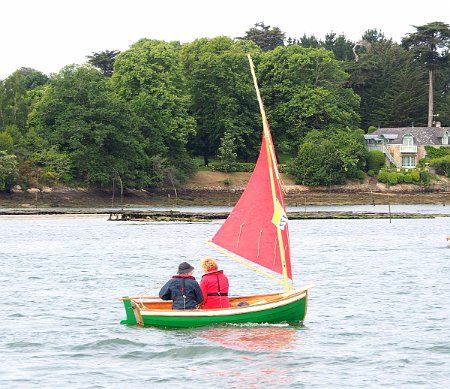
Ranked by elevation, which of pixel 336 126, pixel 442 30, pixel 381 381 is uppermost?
pixel 442 30

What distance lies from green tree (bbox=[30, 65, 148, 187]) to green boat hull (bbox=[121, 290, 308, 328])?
84124 mm

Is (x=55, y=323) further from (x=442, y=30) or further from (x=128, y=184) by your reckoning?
(x=442, y=30)

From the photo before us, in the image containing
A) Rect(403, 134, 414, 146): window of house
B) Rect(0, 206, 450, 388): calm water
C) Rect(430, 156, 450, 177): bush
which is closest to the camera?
Rect(0, 206, 450, 388): calm water

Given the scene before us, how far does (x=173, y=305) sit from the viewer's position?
1144 inches

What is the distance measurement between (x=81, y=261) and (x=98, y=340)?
1096 inches

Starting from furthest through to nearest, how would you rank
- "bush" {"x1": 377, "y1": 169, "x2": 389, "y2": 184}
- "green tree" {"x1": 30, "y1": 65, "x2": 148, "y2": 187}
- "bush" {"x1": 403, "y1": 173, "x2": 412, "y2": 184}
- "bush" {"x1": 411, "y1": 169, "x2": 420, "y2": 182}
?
"bush" {"x1": 411, "y1": 169, "x2": 420, "y2": 182}, "bush" {"x1": 403, "y1": 173, "x2": 412, "y2": 184}, "bush" {"x1": 377, "y1": 169, "x2": 389, "y2": 184}, "green tree" {"x1": 30, "y1": 65, "x2": 148, "y2": 187}

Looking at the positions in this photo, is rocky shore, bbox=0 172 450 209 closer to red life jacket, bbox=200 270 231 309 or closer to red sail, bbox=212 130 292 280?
red sail, bbox=212 130 292 280

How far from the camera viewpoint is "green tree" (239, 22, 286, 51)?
173 m

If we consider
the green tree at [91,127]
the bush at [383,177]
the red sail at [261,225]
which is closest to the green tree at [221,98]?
the green tree at [91,127]

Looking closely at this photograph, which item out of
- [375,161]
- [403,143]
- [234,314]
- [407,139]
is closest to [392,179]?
[375,161]

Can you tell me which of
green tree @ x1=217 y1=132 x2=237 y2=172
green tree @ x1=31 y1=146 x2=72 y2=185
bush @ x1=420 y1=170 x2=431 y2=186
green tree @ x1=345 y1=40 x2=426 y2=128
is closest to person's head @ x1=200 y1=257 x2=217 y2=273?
green tree @ x1=31 y1=146 x2=72 y2=185

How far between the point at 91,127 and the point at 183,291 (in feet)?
283

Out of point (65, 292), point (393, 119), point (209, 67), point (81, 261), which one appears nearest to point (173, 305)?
point (65, 292)

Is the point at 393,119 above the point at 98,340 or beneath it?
above
